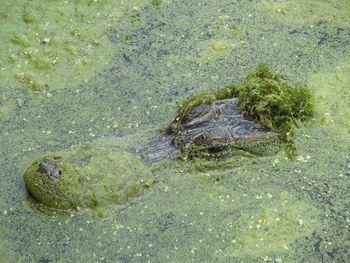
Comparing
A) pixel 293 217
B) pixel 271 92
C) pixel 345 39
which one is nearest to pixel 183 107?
pixel 271 92

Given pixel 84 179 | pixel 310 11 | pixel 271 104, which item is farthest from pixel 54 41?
pixel 310 11

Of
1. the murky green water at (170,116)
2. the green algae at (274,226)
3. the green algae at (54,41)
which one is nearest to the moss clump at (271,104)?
the murky green water at (170,116)

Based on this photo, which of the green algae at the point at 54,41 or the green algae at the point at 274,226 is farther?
the green algae at the point at 54,41

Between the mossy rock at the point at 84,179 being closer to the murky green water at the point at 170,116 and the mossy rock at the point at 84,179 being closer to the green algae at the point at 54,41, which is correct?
the murky green water at the point at 170,116

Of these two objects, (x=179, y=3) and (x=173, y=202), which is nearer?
(x=173, y=202)

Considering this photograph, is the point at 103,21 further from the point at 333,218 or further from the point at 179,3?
the point at 333,218

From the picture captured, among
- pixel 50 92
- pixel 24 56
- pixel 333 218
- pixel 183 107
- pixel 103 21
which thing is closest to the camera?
pixel 333 218

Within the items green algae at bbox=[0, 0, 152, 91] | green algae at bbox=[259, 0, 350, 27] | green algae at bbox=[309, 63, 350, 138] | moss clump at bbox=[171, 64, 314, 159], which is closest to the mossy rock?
moss clump at bbox=[171, 64, 314, 159]

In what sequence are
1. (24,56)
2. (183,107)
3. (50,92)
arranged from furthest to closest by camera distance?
(24,56)
(50,92)
(183,107)
